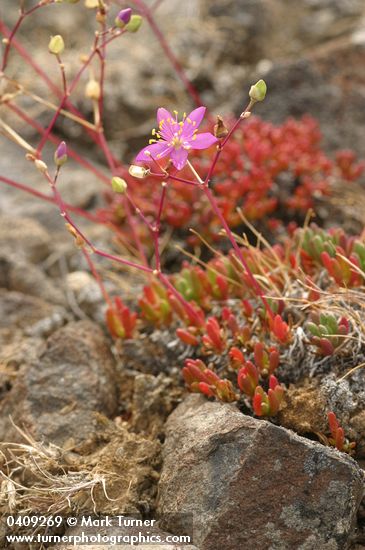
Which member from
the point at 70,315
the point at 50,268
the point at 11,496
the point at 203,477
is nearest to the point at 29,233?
the point at 50,268

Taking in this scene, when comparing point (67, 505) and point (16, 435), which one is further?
point (16, 435)

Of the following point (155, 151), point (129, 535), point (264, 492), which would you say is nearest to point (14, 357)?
point (129, 535)

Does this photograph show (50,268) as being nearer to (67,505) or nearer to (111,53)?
(67,505)

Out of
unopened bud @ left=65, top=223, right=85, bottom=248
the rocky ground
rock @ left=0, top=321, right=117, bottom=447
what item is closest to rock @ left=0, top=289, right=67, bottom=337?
the rocky ground

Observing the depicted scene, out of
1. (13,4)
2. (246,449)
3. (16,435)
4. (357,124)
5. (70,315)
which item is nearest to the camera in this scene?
(246,449)

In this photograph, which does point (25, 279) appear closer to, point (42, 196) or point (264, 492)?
point (42, 196)

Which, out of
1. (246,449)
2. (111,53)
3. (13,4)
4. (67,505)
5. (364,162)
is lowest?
(67,505)

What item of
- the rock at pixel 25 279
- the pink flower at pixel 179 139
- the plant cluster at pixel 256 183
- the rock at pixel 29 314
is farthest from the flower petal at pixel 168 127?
the rock at pixel 25 279
